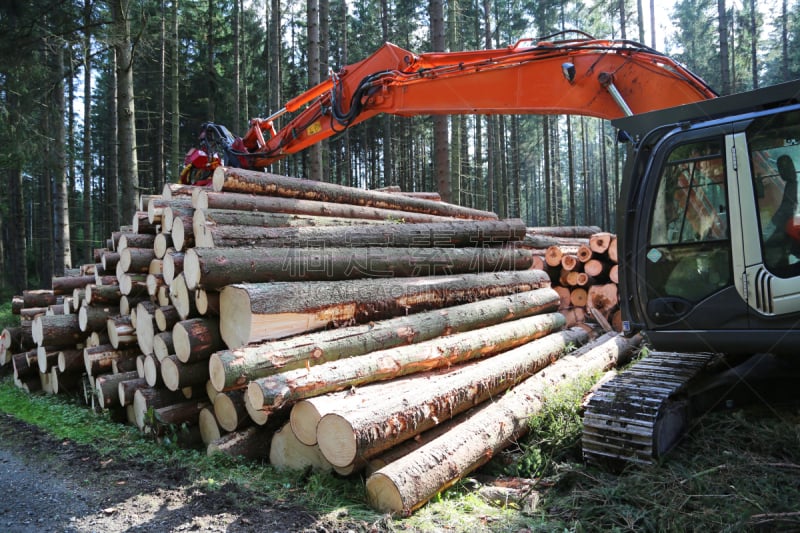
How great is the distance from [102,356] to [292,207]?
8.62 ft

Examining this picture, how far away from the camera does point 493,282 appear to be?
21.1 ft

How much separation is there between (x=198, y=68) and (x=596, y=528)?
2575 centimetres

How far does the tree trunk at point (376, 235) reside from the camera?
4.77 metres

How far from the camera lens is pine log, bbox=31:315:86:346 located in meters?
5.97

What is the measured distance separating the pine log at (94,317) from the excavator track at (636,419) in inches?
207

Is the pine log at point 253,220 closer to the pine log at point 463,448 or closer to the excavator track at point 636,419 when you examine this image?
the pine log at point 463,448

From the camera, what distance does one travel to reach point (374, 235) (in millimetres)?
5887

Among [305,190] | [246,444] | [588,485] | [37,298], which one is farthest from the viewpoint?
[37,298]

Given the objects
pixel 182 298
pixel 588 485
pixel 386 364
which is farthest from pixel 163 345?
pixel 588 485

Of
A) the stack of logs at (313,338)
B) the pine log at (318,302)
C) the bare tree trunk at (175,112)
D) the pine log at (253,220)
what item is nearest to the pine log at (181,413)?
the stack of logs at (313,338)

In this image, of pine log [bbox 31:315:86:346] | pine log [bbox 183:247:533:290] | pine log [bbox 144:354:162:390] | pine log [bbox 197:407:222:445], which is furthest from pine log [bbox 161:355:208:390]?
pine log [bbox 31:315:86:346]

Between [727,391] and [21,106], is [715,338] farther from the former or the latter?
[21,106]

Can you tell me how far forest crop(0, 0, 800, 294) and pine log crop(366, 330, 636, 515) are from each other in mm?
6863

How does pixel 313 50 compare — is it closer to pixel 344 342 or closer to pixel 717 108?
pixel 344 342
